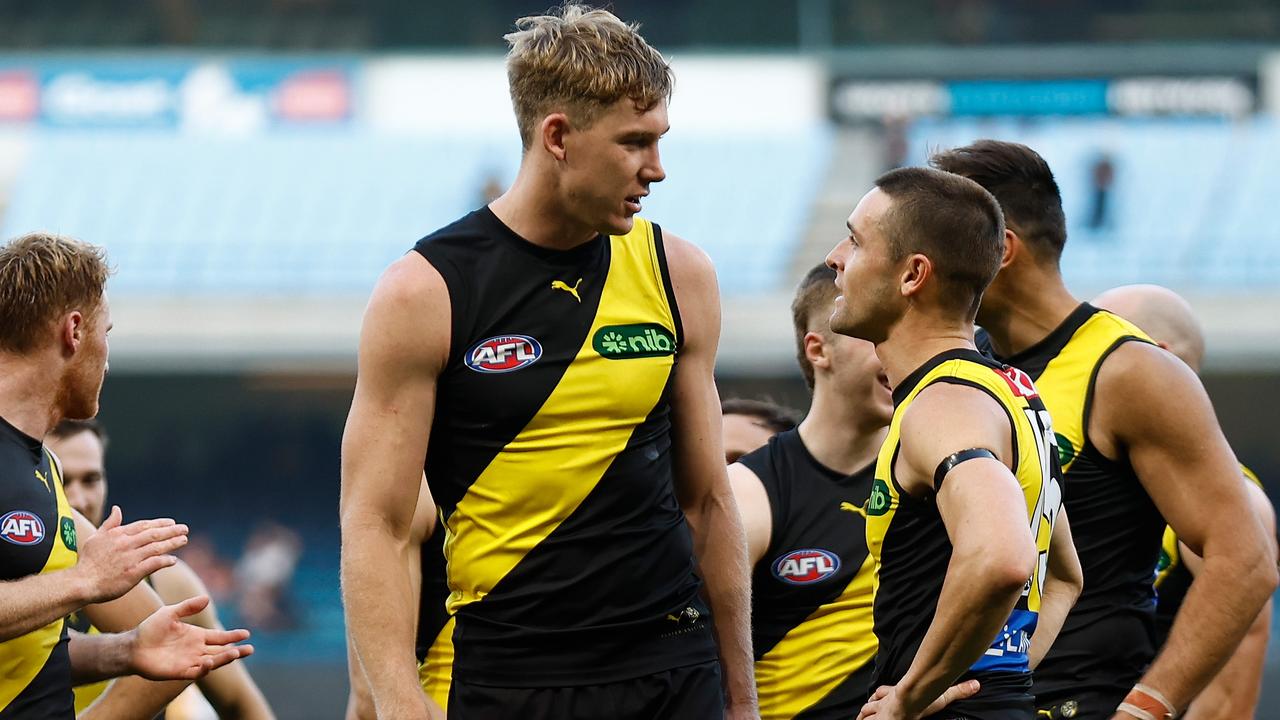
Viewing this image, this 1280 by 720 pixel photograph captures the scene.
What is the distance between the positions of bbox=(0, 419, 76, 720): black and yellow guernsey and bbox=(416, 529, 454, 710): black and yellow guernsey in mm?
1019

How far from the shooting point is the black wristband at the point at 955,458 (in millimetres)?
3271

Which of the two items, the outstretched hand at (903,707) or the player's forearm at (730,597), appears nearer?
the outstretched hand at (903,707)

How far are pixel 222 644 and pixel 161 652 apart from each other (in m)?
0.14

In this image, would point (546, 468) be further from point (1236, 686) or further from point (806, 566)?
point (1236, 686)

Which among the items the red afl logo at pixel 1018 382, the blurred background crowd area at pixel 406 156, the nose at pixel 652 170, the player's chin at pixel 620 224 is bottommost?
the blurred background crowd area at pixel 406 156

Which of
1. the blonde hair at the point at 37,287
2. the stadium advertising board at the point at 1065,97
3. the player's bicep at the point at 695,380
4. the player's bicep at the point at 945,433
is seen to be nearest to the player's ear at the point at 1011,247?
the player's bicep at the point at 695,380

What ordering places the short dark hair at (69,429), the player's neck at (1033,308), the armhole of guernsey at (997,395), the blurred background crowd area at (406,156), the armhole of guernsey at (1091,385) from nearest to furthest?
1. the armhole of guernsey at (997,395)
2. the armhole of guernsey at (1091,385)
3. the player's neck at (1033,308)
4. the short dark hair at (69,429)
5. the blurred background crowd area at (406,156)

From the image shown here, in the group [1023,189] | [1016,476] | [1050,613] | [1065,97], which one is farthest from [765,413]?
[1065,97]

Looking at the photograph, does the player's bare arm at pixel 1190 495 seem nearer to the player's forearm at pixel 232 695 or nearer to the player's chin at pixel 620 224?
the player's chin at pixel 620 224

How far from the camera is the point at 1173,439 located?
3953 mm

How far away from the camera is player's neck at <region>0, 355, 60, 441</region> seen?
3859mm

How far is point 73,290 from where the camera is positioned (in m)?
3.93

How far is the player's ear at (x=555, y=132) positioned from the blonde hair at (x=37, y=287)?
1.17 meters

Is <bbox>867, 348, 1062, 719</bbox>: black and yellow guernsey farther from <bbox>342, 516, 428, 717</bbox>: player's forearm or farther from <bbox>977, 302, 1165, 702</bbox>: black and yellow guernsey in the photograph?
<bbox>342, 516, 428, 717</bbox>: player's forearm
